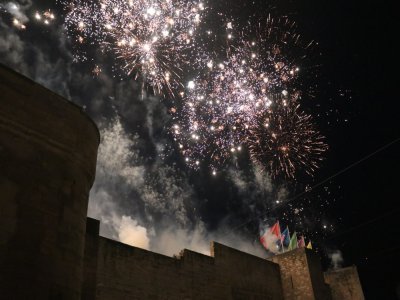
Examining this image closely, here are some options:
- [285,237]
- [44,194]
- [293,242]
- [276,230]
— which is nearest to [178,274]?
[44,194]

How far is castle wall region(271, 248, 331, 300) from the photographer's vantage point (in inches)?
715

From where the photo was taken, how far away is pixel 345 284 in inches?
806

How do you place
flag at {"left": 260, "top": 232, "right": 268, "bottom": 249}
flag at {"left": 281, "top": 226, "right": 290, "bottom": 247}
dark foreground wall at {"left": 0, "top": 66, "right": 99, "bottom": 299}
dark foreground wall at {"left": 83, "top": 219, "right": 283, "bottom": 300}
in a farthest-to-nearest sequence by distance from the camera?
flag at {"left": 281, "top": 226, "right": 290, "bottom": 247} < flag at {"left": 260, "top": 232, "right": 268, "bottom": 249} < dark foreground wall at {"left": 83, "top": 219, "right": 283, "bottom": 300} < dark foreground wall at {"left": 0, "top": 66, "right": 99, "bottom": 299}

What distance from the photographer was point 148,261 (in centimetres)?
1312

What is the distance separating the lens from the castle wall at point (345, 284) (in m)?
19.9

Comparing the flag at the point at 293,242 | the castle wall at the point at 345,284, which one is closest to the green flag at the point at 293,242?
the flag at the point at 293,242

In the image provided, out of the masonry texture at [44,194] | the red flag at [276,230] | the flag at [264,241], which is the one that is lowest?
the masonry texture at [44,194]

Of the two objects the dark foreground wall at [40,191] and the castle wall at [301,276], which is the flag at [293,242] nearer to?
the castle wall at [301,276]

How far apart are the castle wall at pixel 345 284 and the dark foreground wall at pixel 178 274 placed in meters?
4.16

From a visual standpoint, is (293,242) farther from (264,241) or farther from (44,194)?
(44,194)

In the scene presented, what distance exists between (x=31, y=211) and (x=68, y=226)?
2.84 ft

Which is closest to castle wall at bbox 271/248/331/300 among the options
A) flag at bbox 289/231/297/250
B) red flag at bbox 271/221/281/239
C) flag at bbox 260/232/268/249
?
flag at bbox 260/232/268/249

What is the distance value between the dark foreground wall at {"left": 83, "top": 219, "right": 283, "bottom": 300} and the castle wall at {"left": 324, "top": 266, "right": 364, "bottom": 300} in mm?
4164

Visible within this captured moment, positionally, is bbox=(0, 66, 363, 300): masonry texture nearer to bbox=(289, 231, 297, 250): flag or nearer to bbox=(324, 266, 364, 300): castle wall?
bbox=(289, 231, 297, 250): flag
